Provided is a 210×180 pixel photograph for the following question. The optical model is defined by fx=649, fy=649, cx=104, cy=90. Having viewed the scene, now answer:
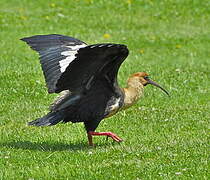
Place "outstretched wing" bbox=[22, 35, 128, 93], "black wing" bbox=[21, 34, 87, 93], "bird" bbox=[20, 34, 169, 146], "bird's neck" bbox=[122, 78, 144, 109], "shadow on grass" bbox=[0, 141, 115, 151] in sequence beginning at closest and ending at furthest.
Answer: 1. "outstretched wing" bbox=[22, 35, 128, 93]
2. "bird" bbox=[20, 34, 169, 146]
3. "shadow on grass" bbox=[0, 141, 115, 151]
4. "black wing" bbox=[21, 34, 87, 93]
5. "bird's neck" bbox=[122, 78, 144, 109]

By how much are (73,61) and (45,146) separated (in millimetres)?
1362

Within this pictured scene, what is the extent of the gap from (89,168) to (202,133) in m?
2.58

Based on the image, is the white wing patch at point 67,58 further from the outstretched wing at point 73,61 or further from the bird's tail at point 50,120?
the bird's tail at point 50,120

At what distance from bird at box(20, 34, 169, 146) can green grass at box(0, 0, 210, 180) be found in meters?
0.40

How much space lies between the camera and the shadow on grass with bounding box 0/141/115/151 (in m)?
8.30

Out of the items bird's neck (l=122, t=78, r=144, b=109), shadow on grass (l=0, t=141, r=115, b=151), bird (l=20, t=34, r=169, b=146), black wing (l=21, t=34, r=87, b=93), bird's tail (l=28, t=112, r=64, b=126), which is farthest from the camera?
bird's neck (l=122, t=78, r=144, b=109)

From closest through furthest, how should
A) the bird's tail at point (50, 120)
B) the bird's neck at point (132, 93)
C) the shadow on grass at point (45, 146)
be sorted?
the bird's tail at point (50, 120) → the shadow on grass at point (45, 146) → the bird's neck at point (132, 93)

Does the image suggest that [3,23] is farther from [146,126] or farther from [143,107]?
[146,126]

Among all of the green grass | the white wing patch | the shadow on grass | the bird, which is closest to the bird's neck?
the bird

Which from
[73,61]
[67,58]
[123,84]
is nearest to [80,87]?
[67,58]

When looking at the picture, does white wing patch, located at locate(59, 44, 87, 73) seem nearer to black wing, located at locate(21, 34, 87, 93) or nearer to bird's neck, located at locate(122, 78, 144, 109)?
black wing, located at locate(21, 34, 87, 93)

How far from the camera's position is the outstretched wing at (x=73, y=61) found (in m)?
7.62

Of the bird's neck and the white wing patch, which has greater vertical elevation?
the white wing patch

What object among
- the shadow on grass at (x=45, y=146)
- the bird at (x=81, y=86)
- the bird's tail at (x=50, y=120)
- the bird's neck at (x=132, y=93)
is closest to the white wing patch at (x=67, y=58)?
the bird at (x=81, y=86)
